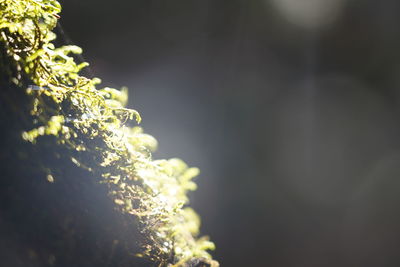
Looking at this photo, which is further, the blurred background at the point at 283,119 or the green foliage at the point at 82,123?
the blurred background at the point at 283,119

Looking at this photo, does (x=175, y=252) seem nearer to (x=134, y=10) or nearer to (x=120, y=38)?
(x=120, y=38)

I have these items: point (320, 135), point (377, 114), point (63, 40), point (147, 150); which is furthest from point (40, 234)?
point (377, 114)

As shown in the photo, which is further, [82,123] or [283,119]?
[283,119]

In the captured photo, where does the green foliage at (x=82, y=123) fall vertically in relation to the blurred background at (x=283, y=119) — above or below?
below

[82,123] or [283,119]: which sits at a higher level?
[283,119]

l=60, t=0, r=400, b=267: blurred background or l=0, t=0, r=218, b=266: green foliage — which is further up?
l=60, t=0, r=400, b=267: blurred background
